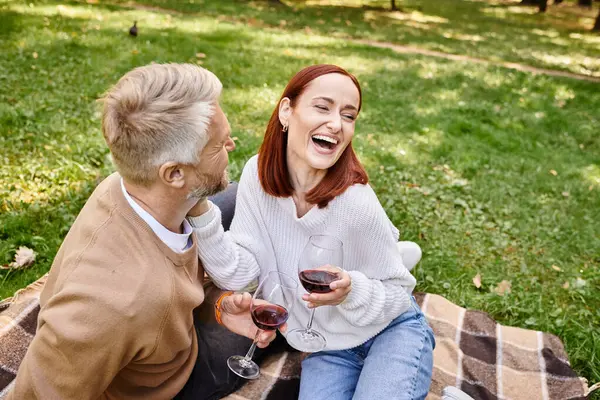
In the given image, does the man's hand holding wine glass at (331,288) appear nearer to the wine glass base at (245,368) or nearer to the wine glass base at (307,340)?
the wine glass base at (307,340)

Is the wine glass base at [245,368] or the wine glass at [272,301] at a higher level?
the wine glass at [272,301]

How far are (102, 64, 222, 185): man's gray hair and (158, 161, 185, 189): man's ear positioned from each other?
0.08 feet

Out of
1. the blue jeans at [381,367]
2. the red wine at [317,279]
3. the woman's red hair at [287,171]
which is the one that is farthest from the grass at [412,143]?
the red wine at [317,279]

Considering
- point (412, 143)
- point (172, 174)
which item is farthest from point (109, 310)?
point (412, 143)

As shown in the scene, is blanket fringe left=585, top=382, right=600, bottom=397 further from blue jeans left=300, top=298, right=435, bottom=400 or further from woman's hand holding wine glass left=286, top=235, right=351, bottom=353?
woman's hand holding wine glass left=286, top=235, right=351, bottom=353

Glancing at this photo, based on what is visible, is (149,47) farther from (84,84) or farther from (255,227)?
(255,227)

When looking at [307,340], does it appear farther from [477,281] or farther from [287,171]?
[477,281]

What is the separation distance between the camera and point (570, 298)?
454cm

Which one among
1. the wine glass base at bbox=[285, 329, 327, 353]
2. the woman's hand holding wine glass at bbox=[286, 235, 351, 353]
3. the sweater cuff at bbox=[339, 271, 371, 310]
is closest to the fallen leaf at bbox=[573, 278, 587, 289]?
the sweater cuff at bbox=[339, 271, 371, 310]

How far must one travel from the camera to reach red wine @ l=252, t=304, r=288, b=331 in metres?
2.26

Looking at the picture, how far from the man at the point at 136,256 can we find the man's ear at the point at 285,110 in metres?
0.59

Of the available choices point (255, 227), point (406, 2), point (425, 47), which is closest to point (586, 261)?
point (255, 227)

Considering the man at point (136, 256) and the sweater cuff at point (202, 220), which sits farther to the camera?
the sweater cuff at point (202, 220)

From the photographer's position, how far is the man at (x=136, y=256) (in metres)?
1.88
